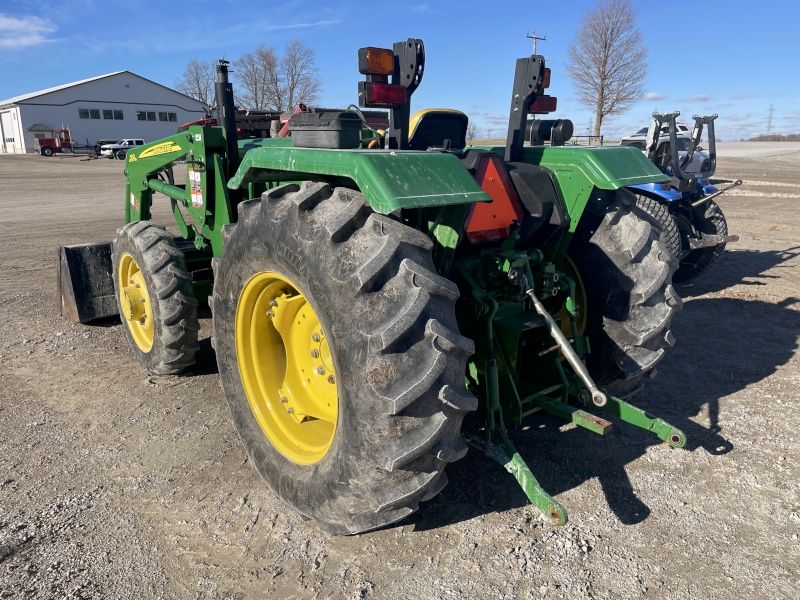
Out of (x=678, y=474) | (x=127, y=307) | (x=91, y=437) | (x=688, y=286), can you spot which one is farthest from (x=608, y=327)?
(x=688, y=286)

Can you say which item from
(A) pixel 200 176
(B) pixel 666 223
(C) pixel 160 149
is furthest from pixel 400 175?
(B) pixel 666 223

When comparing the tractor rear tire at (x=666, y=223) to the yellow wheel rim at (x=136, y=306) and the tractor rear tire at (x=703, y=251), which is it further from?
the yellow wheel rim at (x=136, y=306)

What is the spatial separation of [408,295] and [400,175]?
52cm

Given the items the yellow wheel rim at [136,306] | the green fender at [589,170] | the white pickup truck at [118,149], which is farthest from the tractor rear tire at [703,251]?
the white pickup truck at [118,149]

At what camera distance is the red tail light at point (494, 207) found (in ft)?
10.1

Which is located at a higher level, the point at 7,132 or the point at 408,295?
the point at 7,132

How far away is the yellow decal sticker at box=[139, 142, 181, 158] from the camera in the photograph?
475cm

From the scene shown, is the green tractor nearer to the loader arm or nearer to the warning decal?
the loader arm

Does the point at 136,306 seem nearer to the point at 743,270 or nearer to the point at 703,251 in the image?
the point at 703,251

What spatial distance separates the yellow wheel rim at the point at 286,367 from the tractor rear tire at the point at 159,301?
133 cm

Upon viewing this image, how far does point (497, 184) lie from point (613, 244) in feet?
2.57

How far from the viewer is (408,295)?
7.11 feet

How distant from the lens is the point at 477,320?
119 inches

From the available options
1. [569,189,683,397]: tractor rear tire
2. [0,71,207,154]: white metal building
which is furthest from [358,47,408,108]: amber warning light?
[0,71,207,154]: white metal building
